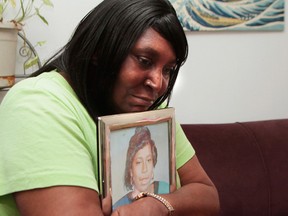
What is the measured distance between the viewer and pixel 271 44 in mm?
1938

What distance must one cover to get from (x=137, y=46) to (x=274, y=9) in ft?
4.17

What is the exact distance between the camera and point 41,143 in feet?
2.29

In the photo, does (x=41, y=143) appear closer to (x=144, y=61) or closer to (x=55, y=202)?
(x=55, y=202)

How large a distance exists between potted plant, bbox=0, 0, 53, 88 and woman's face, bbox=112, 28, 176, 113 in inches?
26.3

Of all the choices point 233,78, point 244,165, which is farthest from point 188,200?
point 233,78

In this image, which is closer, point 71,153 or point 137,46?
point 71,153

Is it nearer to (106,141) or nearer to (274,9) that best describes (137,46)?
(106,141)

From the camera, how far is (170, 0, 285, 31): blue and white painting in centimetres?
176

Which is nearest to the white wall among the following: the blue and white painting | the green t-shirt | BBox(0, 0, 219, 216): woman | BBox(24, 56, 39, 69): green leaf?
the blue and white painting

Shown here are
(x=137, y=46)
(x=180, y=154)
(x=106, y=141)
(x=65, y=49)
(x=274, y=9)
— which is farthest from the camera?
(x=274, y=9)

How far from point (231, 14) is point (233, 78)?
0.96ft

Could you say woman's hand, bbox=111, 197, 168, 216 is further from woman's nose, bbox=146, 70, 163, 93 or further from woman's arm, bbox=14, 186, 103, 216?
woman's nose, bbox=146, 70, 163, 93

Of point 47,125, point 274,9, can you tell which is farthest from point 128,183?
point 274,9

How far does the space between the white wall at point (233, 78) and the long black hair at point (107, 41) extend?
94 cm
